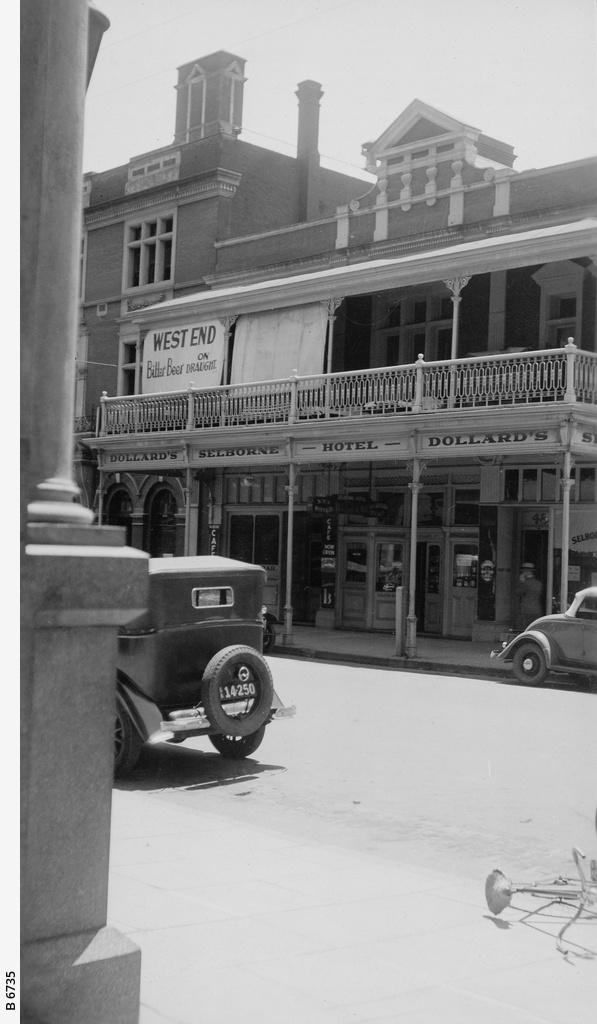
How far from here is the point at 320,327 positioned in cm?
2069

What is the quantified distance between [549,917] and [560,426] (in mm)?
11595

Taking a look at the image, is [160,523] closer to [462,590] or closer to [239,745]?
[462,590]

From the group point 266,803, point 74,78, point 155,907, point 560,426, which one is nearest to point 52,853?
point 155,907

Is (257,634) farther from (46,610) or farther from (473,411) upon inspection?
(473,411)

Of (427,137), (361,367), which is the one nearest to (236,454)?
(361,367)

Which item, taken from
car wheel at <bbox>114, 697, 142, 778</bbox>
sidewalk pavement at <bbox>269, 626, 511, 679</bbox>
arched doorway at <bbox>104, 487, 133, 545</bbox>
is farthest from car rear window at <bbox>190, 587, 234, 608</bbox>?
arched doorway at <bbox>104, 487, 133, 545</bbox>

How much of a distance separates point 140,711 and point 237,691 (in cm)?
79

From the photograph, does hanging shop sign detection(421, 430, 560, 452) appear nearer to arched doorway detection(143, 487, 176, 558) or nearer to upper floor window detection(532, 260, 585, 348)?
upper floor window detection(532, 260, 585, 348)

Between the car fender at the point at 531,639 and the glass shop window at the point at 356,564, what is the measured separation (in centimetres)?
765

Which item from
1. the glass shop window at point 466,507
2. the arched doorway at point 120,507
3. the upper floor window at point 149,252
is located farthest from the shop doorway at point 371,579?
the upper floor window at point 149,252

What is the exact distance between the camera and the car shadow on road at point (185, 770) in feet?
26.1

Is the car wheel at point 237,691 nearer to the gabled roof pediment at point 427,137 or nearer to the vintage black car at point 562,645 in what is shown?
the vintage black car at point 562,645

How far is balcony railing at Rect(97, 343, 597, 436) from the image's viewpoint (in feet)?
54.3

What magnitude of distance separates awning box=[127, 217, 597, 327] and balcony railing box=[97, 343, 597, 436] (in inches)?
60.0
